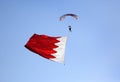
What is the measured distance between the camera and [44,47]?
41.4m

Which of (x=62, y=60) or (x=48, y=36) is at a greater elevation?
(x=48, y=36)

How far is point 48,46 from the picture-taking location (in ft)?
140

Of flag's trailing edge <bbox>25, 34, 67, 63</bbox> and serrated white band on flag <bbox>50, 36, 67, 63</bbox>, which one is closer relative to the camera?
serrated white band on flag <bbox>50, 36, 67, 63</bbox>

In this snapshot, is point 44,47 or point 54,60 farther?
point 44,47

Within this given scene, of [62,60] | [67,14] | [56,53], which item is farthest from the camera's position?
[67,14]

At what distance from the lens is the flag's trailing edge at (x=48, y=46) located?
4002cm

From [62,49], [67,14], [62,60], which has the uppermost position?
[67,14]

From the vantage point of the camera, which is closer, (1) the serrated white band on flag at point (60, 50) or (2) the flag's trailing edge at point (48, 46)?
(1) the serrated white band on flag at point (60, 50)

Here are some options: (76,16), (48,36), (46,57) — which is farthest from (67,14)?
(46,57)

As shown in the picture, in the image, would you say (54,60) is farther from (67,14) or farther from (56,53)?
(67,14)

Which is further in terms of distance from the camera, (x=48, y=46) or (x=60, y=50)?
(x=48, y=46)

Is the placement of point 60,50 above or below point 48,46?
below

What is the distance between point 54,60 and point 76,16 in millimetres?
10509

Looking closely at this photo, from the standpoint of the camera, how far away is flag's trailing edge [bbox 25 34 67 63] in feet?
131
